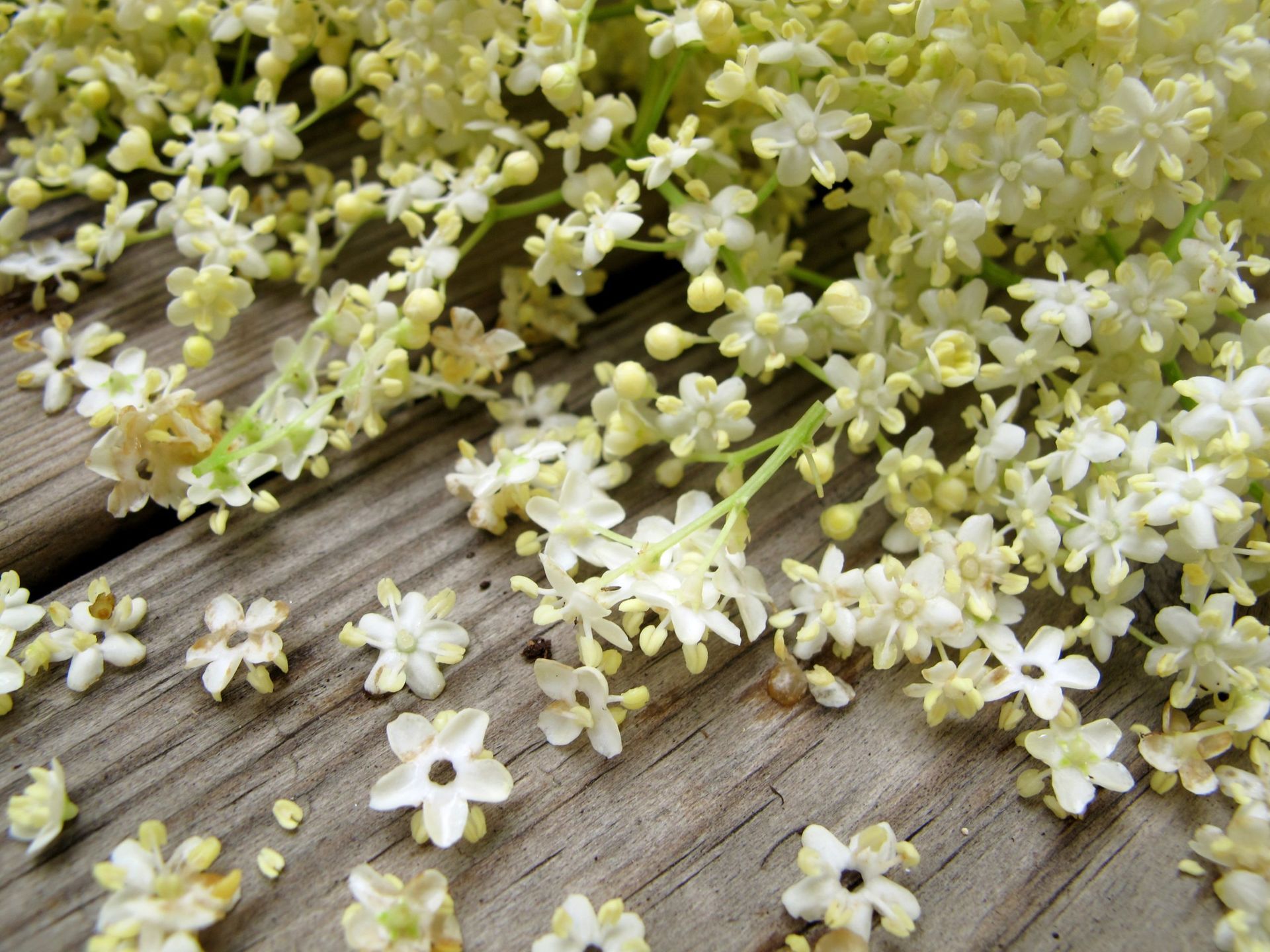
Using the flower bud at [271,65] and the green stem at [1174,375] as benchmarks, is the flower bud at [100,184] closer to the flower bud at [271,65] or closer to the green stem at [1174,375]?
the flower bud at [271,65]

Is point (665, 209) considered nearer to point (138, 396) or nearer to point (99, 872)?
point (138, 396)

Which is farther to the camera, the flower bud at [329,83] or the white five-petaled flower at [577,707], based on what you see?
the flower bud at [329,83]

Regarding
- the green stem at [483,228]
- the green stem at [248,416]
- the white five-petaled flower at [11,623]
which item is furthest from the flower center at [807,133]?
the white five-petaled flower at [11,623]

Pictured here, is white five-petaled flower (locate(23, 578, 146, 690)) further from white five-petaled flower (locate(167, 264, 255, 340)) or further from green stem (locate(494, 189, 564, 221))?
green stem (locate(494, 189, 564, 221))

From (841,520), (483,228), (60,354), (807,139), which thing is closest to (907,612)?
(841,520)

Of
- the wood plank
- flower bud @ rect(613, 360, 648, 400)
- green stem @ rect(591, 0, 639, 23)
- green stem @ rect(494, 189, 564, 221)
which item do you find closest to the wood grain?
the wood plank
